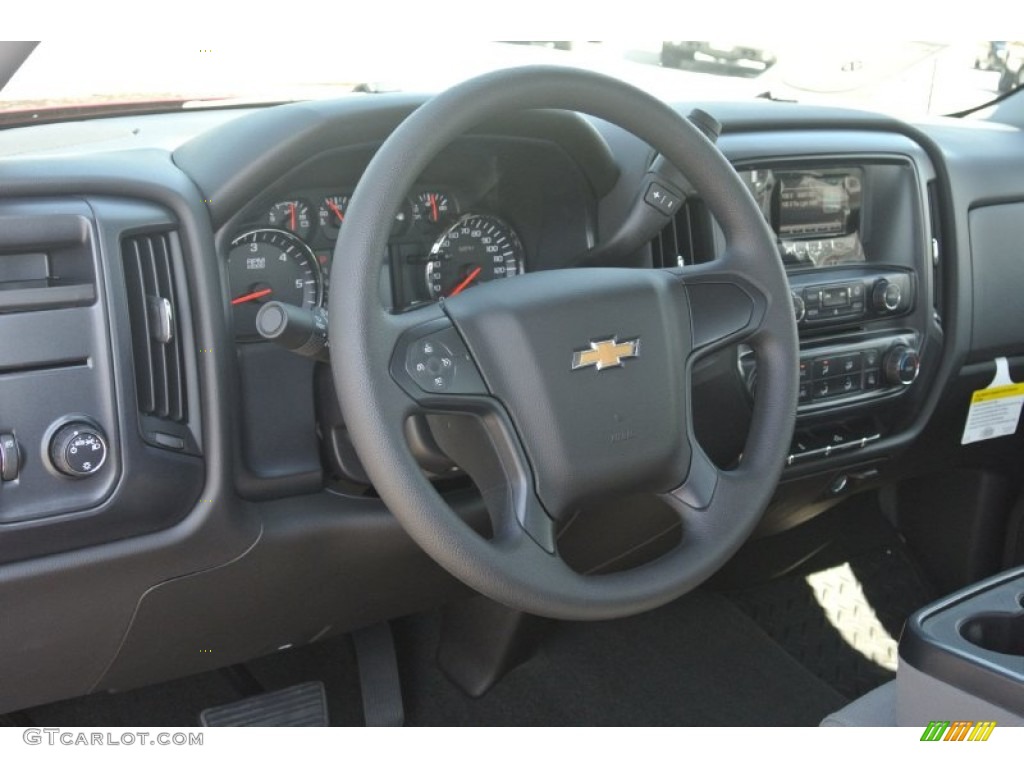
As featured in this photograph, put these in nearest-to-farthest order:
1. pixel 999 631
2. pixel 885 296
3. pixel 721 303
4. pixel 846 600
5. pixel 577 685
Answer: pixel 999 631 → pixel 721 303 → pixel 885 296 → pixel 577 685 → pixel 846 600

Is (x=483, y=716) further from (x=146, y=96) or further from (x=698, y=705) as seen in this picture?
(x=146, y=96)

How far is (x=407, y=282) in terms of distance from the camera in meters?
1.63

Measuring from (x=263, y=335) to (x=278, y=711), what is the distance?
1.03m

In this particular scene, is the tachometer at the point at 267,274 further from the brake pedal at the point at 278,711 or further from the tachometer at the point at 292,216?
the brake pedal at the point at 278,711

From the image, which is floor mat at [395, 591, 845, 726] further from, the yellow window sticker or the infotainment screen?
the infotainment screen

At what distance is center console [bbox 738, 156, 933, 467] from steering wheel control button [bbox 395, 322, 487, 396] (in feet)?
2.18

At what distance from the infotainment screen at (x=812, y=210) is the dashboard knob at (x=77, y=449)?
3.50ft

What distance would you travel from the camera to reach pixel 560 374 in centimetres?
130

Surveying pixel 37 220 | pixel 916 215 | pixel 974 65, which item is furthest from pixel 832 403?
pixel 37 220

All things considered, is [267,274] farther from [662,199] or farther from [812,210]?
[812,210]

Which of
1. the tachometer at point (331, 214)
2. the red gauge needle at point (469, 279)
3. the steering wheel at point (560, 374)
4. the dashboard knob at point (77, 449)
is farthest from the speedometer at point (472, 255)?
the dashboard knob at point (77, 449)

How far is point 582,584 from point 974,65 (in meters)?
1.82

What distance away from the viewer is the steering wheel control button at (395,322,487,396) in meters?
1.23

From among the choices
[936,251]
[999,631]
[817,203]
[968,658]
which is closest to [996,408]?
[936,251]
